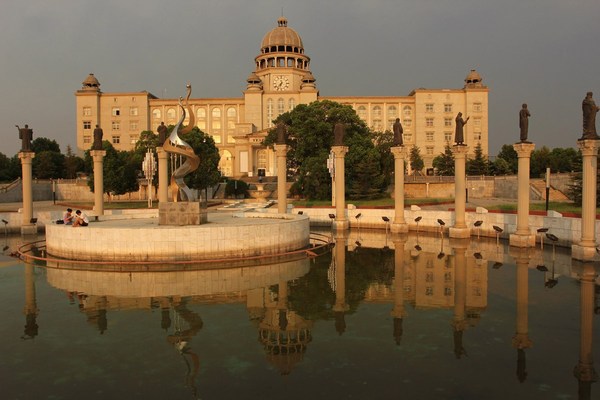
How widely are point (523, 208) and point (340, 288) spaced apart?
38.8 feet

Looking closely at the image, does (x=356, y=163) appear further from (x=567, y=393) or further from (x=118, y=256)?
(x=567, y=393)

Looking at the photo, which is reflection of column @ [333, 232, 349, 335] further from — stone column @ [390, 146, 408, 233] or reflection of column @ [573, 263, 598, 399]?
stone column @ [390, 146, 408, 233]

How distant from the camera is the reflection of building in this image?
100250 mm

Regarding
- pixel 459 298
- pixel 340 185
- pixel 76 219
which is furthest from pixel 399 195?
pixel 76 219

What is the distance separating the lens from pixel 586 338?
31.7 feet

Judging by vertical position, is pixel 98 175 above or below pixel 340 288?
above

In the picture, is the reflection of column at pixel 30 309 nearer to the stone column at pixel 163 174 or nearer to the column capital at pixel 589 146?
the stone column at pixel 163 174

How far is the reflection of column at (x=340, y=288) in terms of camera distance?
429 inches

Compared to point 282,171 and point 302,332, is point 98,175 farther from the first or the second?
point 302,332

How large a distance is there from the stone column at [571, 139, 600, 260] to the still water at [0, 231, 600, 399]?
1.24m

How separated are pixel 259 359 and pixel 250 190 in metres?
57.4

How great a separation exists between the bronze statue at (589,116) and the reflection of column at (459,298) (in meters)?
6.57

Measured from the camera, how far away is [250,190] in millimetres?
65625

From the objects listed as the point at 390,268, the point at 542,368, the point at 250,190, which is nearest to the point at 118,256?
the point at 390,268
